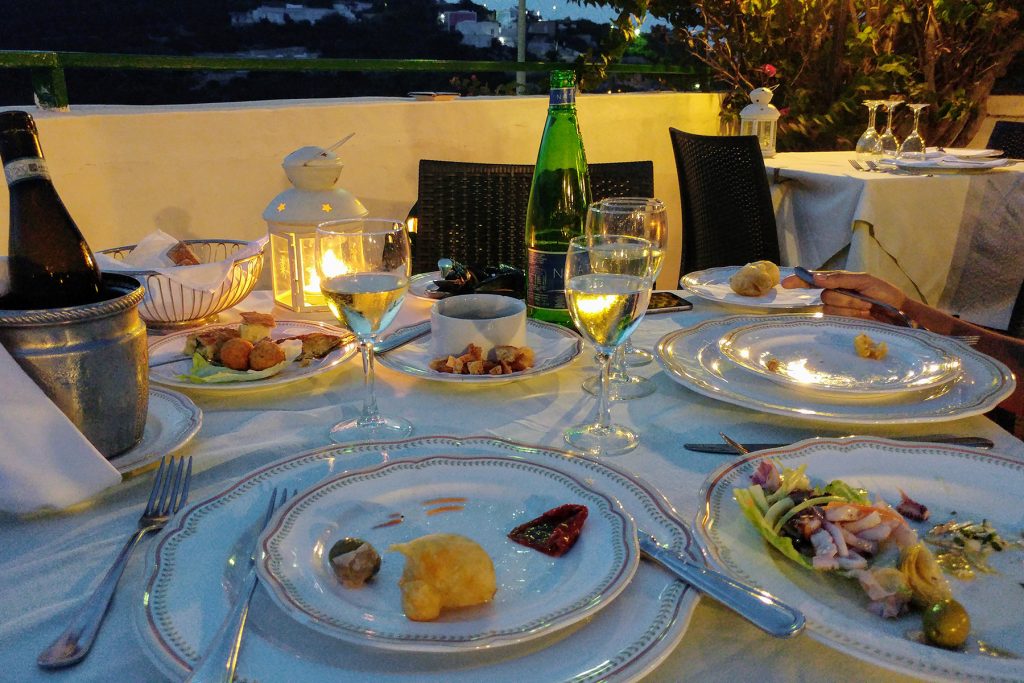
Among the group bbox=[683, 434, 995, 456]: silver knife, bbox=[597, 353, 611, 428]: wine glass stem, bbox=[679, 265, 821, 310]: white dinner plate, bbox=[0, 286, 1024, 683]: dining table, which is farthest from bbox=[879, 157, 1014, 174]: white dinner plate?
bbox=[597, 353, 611, 428]: wine glass stem

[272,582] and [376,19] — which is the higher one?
[376,19]

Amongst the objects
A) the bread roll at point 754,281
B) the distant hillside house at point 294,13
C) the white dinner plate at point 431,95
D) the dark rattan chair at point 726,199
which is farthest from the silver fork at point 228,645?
the white dinner plate at point 431,95

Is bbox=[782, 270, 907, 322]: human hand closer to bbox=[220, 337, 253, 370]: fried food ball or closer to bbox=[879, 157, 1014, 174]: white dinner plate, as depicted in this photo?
bbox=[220, 337, 253, 370]: fried food ball

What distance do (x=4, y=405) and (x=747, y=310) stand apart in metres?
1.07

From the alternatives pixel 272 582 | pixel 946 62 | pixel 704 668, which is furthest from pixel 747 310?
pixel 946 62

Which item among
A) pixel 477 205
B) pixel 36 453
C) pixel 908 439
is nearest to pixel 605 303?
pixel 908 439

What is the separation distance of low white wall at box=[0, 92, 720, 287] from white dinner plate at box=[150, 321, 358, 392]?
1366 millimetres

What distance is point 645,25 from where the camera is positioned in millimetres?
4363

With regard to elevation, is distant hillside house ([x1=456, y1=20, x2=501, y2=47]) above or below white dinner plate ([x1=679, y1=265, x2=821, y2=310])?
above

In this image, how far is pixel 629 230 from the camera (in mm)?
1090

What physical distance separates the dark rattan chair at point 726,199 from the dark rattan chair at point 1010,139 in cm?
159

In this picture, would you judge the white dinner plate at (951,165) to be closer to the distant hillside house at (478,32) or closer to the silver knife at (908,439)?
the distant hillside house at (478,32)

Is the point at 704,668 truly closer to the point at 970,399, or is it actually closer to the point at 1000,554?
the point at 1000,554

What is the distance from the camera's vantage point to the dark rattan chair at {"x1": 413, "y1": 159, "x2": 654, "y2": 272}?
7.05 ft
